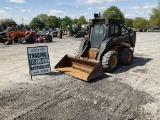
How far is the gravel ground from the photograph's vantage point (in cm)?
520

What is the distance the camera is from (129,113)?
17.3ft

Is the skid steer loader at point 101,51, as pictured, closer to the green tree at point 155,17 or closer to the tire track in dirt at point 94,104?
the tire track in dirt at point 94,104

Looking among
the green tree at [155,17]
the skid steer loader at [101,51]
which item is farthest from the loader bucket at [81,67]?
the green tree at [155,17]

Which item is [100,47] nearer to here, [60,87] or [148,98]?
[60,87]

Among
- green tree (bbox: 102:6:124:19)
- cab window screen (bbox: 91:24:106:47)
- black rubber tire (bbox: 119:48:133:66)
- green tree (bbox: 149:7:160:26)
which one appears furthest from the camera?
green tree (bbox: 102:6:124:19)

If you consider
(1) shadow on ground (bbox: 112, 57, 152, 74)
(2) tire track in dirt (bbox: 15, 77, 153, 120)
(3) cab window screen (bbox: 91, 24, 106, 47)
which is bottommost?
(2) tire track in dirt (bbox: 15, 77, 153, 120)

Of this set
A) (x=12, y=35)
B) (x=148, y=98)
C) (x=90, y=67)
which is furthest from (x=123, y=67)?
(x=12, y=35)

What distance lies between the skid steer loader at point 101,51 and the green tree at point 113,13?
73.2 metres

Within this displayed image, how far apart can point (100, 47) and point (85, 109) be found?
4047 millimetres

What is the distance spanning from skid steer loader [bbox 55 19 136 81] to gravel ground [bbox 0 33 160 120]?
1.75ft

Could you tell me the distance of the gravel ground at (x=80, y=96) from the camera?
17.1ft

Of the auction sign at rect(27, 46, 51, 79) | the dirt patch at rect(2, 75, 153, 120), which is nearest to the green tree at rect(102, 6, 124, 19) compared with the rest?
the auction sign at rect(27, 46, 51, 79)

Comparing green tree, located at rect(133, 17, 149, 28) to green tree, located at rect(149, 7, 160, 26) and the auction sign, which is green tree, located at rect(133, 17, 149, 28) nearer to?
green tree, located at rect(149, 7, 160, 26)

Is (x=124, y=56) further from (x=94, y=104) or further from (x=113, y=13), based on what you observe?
(x=113, y=13)
